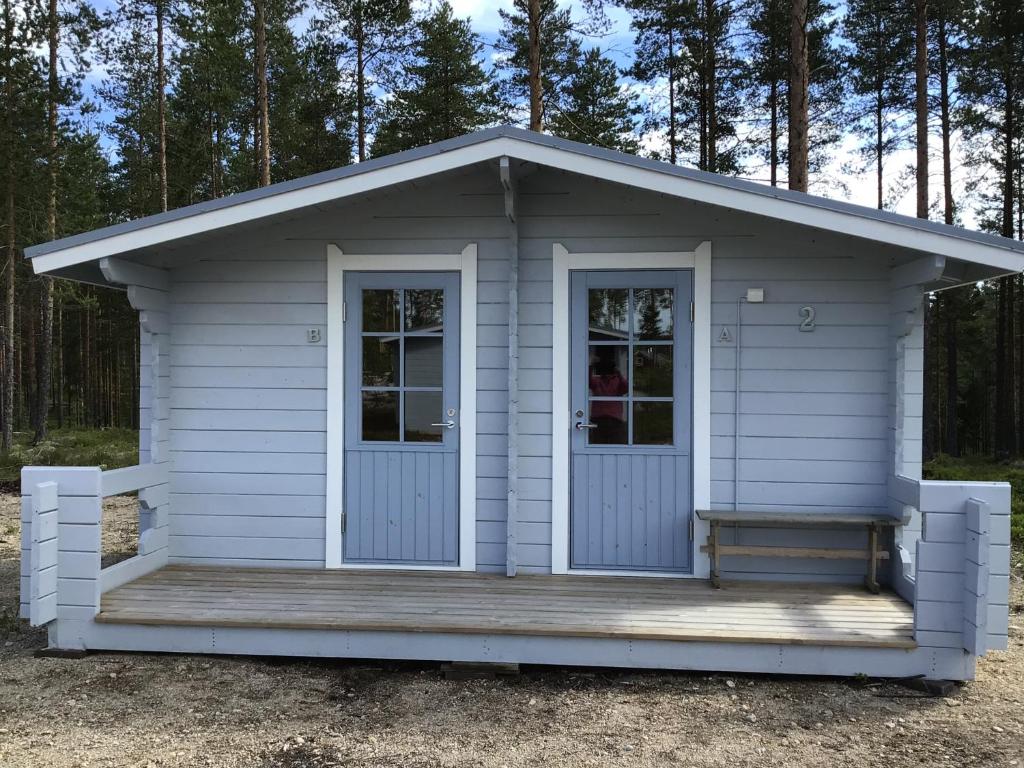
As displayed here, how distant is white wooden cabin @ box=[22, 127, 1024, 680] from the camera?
3.94m

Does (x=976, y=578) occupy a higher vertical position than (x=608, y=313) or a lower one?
lower

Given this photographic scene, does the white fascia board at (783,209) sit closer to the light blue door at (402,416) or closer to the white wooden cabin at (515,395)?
the white wooden cabin at (515,395)

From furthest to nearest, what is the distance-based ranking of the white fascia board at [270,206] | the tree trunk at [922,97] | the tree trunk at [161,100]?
the tree trunk at [161,100] < the tree trunk at [922,97] < the white fascia board at [270,206]

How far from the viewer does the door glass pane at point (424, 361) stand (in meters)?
4.45

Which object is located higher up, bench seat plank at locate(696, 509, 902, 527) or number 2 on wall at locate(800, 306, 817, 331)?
number 2 on wall at locate(800, 306, 817, 331)

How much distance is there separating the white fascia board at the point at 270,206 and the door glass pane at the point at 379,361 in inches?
34.5

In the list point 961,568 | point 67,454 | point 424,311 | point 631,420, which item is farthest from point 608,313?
point 67,454

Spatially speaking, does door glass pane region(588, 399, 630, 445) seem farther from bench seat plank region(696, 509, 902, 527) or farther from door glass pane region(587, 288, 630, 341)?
bench seat plank region(696, 509, 902, 527)

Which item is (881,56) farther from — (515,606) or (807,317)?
(515,606)

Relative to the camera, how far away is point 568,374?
4379 mm

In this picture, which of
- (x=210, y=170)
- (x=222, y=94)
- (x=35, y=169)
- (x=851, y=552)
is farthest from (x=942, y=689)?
(x=210, y=170)

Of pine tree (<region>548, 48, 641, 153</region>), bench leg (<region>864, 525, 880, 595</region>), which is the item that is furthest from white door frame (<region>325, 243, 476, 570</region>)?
pine tree (<region>548, 48, 641, 153</region>)

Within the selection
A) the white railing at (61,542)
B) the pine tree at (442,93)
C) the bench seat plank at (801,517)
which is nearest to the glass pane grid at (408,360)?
the white railing at (61,542)

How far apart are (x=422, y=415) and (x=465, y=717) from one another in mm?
1810
